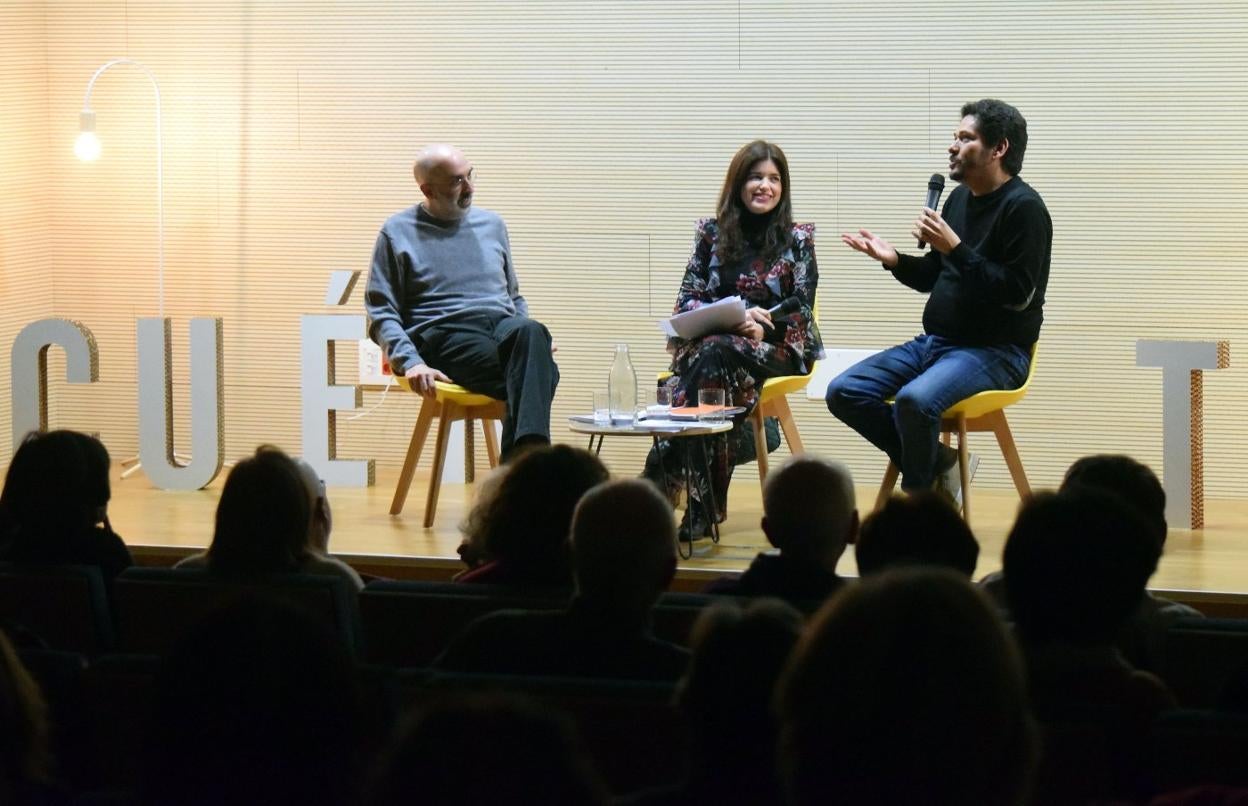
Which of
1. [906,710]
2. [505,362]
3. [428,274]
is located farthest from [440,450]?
[906,710]

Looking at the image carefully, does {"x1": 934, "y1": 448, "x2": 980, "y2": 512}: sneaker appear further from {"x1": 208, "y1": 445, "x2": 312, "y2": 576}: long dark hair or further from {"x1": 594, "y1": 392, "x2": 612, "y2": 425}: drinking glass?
{"x1": 208, "y1": 445, "x2": 312, "y2": 576}: long dark hair

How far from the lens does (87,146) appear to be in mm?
6348

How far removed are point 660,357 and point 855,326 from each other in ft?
2.51

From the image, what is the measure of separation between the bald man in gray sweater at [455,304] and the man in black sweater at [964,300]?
0.98 metres

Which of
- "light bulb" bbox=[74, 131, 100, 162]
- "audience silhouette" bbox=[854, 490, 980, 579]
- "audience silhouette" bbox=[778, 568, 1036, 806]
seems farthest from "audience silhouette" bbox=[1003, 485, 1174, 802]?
"light bulb" bbox=[74, 131, 100, 162]

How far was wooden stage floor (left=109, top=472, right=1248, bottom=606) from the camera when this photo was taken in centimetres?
446

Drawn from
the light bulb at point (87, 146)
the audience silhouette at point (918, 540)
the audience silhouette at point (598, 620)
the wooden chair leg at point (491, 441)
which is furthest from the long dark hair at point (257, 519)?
the light bulb at point (87, 146)

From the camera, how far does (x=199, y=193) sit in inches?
266

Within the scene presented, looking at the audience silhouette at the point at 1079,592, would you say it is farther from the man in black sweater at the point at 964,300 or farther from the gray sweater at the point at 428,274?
the gray sweater at the point at 428,274

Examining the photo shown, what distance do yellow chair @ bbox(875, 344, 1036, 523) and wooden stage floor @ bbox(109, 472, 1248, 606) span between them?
205 millimetres

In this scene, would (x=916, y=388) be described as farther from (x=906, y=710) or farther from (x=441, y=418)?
(x=906, y=710)

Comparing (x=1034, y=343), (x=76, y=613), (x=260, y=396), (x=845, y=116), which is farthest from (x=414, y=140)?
(x=76, y=613)

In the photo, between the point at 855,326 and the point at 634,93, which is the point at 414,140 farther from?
the point at 855,326

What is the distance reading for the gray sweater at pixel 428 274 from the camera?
17.9ft
